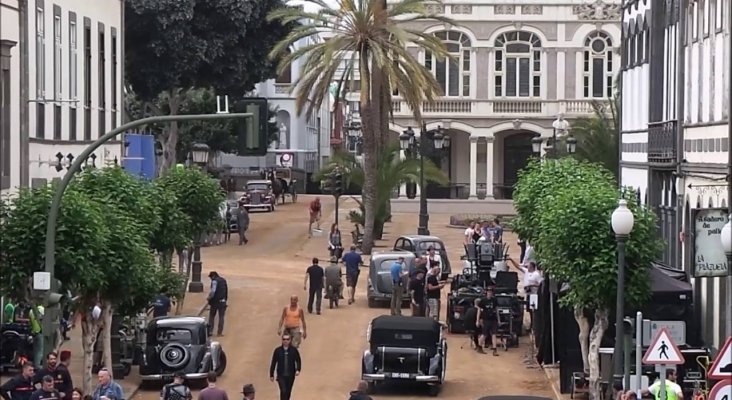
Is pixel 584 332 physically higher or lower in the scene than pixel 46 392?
higher

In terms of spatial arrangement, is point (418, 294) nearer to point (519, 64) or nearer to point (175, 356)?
point (175, 356)

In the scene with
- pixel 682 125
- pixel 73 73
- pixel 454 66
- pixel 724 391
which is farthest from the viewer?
pixel 454 66

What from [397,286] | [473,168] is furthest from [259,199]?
[397,286]

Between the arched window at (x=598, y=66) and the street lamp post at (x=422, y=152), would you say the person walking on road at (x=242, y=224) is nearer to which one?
the street lamp post at (x=422, y=152)

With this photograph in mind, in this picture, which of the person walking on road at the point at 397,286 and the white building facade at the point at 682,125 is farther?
the person walking on road at the point at 397,286

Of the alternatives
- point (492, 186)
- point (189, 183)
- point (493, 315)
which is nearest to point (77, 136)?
point (189, 183)

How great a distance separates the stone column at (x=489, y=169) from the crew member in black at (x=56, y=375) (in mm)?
54057

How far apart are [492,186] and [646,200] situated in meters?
40.4

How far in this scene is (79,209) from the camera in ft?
80.9

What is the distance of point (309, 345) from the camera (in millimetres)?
33781

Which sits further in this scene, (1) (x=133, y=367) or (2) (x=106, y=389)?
(1) (x=133, y=367)

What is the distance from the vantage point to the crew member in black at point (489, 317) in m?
32.9

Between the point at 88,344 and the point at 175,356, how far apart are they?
8.33 ft

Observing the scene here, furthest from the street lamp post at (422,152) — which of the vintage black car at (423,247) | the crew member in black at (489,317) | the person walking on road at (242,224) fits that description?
the crew member in black at (489,317)
